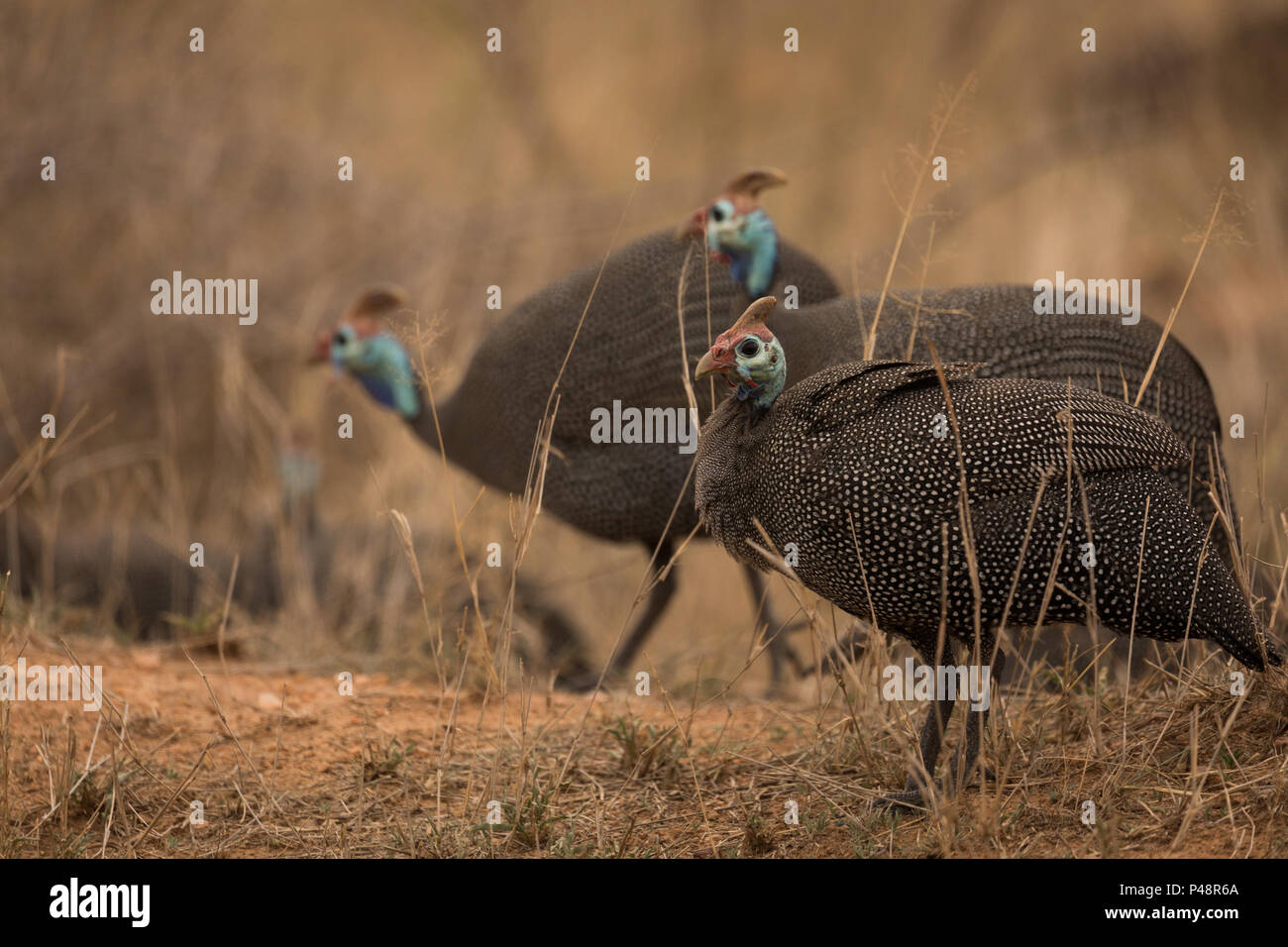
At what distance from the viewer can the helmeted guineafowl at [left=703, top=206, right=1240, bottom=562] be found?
3.31 meters

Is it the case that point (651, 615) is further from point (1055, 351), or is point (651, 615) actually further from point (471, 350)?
point (471, 350)

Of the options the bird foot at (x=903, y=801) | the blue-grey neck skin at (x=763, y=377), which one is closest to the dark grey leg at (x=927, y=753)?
the bird foot at (x=903, y=801)

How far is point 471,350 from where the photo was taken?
671cm

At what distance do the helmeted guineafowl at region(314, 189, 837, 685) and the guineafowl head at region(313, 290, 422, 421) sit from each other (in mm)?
732

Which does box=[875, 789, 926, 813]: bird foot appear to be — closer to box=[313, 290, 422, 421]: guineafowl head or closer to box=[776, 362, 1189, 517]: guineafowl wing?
box=[776, 362, 1189, 517]: guineafowl wing

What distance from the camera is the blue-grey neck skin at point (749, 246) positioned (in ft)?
12.6

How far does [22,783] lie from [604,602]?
4554 mm

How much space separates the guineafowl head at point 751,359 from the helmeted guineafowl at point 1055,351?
24.9 inches

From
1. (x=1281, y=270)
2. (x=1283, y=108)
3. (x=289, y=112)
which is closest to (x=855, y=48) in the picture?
(x=1283, y=108)

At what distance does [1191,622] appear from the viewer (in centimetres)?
255

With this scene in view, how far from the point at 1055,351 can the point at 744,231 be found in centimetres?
94

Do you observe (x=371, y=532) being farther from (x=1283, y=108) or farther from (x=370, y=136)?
(x=1283, y=108)

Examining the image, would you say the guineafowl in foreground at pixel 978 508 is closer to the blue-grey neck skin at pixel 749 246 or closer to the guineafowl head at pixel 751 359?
the guineafowl head at pixel 751 359

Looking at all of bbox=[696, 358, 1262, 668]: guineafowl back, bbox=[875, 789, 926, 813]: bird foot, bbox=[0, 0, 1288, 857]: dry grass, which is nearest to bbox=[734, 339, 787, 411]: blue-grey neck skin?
bbox=[696, 358, 1262, 668]: guineafowl back
